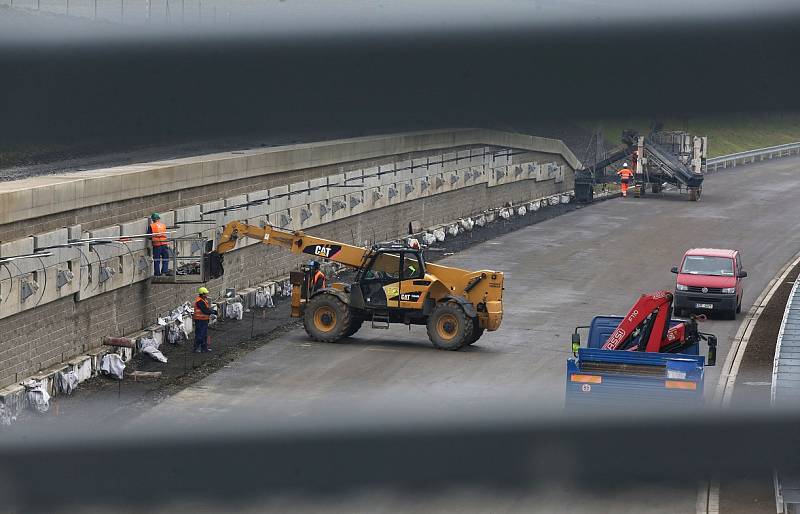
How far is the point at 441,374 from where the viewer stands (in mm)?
26078

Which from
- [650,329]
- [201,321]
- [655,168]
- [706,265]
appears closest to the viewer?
[650,329]

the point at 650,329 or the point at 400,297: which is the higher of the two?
the point at 650,329

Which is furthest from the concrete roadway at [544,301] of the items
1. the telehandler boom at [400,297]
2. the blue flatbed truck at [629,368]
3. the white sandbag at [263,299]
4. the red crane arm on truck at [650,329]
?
the white sandbag at [263,299]

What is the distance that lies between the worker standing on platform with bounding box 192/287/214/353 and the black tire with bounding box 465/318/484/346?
18.4 feet

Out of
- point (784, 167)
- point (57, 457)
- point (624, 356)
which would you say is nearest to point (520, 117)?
point (57, 457)

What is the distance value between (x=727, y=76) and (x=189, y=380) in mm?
23749

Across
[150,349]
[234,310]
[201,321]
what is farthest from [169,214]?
[234,310]

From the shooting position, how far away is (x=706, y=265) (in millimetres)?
33875

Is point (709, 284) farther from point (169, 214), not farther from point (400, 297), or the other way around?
point (169, 214)

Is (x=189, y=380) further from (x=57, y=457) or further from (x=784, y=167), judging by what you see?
(x=784, y=167)

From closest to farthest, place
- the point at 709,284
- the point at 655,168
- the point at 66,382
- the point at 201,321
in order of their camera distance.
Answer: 1. the point at 66,382
2. the point at 201,321
3. the point at 709,284
4. the point at 655,168

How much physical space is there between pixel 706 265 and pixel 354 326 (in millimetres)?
10116

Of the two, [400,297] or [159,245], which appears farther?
[400,297]

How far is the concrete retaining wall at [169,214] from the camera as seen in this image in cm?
2170
